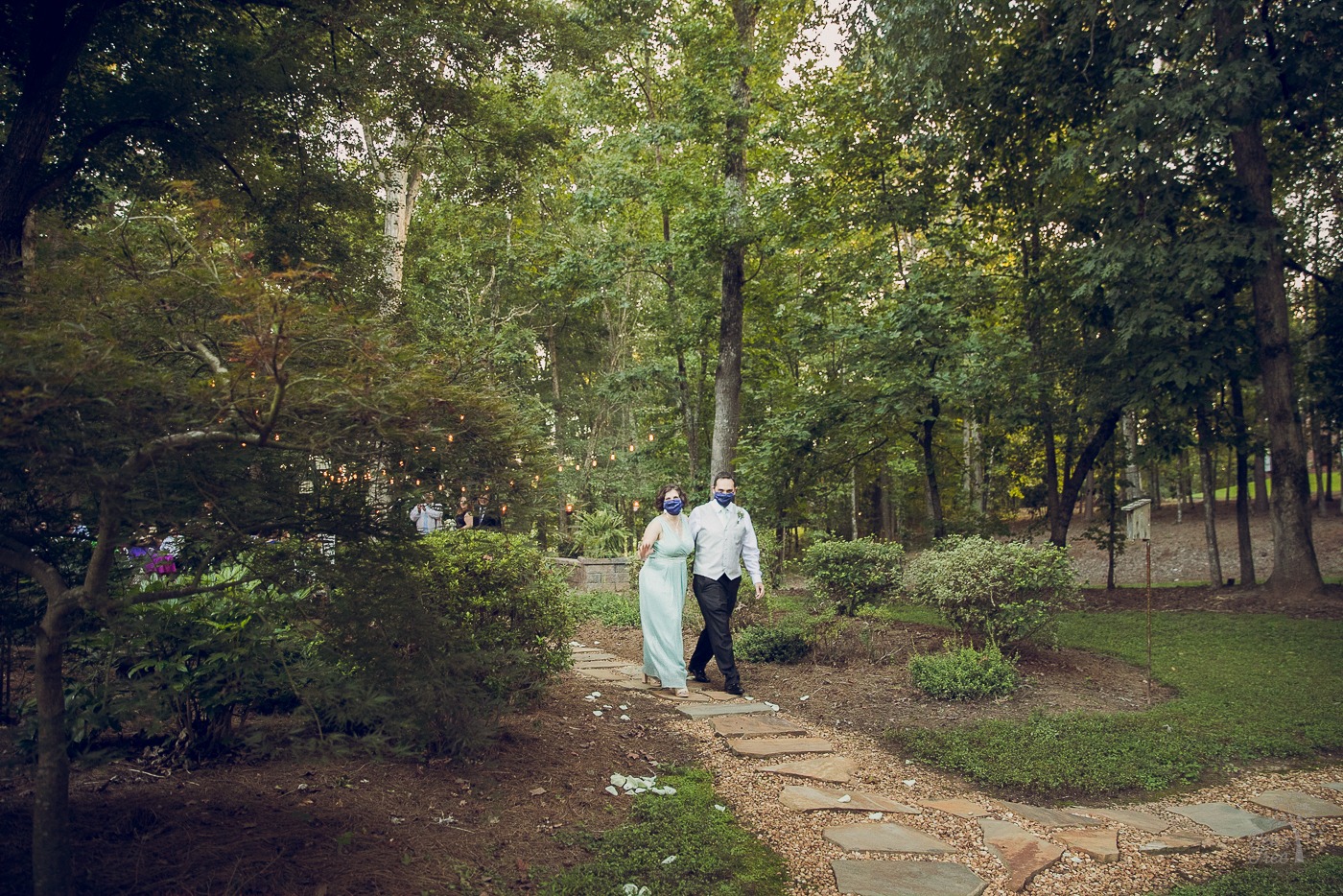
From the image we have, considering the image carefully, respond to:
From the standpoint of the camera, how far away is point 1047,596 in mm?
7426

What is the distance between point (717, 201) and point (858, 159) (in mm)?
2830

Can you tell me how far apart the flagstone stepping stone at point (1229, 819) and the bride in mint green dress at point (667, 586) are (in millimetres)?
3779

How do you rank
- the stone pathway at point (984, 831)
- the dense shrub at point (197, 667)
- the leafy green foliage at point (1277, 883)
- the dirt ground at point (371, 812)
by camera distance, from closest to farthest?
the dirt ground at point (371, 812) → the dense shrub at point (197, 667) → the leafy green foliage at point (1277, 883) → the stone pathway at point (984, 831)

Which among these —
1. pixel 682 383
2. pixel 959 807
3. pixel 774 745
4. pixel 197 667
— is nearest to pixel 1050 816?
pixel 959 807

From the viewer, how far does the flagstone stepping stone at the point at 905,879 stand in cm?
332

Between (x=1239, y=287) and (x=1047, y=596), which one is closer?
(x=1047, y=596)

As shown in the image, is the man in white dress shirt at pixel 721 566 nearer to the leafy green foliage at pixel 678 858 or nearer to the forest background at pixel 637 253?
the forest background at pixel 637 253

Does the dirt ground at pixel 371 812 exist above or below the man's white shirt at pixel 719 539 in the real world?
below

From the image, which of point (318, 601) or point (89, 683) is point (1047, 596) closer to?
point (318, 601)

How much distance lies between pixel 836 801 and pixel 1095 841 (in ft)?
4.16

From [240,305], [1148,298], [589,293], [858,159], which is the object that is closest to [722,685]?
[240,305]

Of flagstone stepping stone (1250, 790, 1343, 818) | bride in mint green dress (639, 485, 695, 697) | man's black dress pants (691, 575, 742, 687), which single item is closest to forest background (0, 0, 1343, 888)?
bride in mint green dress (639, 485, 695, 697)

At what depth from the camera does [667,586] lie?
7051 millimetres

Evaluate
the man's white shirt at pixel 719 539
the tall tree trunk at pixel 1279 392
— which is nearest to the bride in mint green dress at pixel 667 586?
the man's white shirt at pixel 719 539
